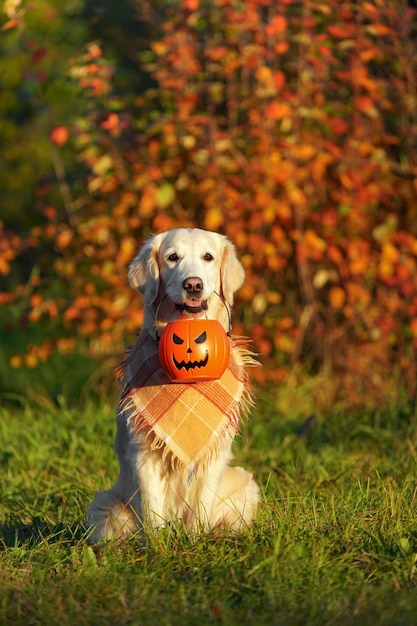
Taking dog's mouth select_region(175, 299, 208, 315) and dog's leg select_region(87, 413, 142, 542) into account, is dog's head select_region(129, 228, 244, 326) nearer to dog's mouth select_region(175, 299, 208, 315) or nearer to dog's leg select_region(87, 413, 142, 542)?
dog's mouth select_region(175, 299, 208, 315)

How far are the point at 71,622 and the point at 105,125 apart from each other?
363cm

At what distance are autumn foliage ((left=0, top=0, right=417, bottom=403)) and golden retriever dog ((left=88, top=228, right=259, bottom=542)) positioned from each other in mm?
1995

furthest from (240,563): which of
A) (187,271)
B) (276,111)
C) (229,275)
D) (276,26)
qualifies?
(276,26)

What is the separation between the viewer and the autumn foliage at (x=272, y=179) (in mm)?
6113

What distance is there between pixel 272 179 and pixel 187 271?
2.44m

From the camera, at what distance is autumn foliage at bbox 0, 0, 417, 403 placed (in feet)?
20.1

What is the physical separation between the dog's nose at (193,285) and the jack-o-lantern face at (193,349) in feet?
0.60

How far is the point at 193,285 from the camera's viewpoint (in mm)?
3832

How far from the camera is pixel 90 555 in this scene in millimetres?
3234

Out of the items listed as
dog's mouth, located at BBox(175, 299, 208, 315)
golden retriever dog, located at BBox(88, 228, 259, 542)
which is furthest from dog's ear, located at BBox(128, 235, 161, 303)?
dog's mouth, located at BBox(175, 299, 208, 315)

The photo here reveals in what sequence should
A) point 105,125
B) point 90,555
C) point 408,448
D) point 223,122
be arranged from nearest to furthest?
point 90,555, point 408,448, point 105,125, point 223,122

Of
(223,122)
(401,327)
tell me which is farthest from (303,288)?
(223,122)

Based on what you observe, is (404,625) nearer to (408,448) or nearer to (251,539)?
(251,539)

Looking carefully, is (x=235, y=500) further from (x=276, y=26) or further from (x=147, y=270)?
(x=276, y=26)
